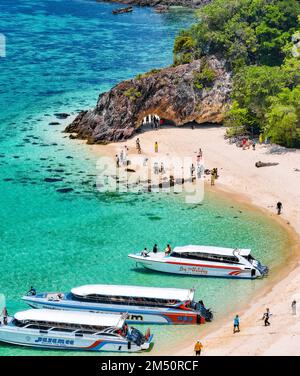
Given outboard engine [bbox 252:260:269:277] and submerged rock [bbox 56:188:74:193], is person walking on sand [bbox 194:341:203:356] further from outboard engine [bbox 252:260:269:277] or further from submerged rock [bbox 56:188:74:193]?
submerged rock [bbox 56:188:74:193]

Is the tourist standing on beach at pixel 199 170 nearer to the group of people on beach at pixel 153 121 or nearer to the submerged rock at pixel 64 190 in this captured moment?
the submerged rock at pixel 64 190

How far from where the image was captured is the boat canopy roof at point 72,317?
45.8 metres

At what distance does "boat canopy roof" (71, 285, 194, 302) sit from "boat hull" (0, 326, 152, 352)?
4.28 metres

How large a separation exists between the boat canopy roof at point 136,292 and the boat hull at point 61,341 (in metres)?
4.28

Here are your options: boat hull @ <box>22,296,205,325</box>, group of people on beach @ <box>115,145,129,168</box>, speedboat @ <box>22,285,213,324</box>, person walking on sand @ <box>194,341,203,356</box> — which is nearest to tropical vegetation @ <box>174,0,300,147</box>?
group of people on beach @ <box>115,145,129,168</box>

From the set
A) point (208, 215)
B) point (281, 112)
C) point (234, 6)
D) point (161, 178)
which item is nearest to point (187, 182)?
point (161, 178)

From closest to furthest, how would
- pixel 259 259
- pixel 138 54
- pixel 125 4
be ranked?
pixel 259 259 → pixel 138 54 → pixel 125 4

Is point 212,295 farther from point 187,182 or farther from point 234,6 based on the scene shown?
point 234,6

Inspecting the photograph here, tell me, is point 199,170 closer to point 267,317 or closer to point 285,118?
point 285,118

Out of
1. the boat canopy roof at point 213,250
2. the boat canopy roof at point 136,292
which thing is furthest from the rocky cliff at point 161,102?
the boat canopy roof at point 136,292

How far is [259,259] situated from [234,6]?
4544cm

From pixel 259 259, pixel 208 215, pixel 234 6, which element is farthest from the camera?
pixel 234 6

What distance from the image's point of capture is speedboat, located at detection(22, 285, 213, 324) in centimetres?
4838
